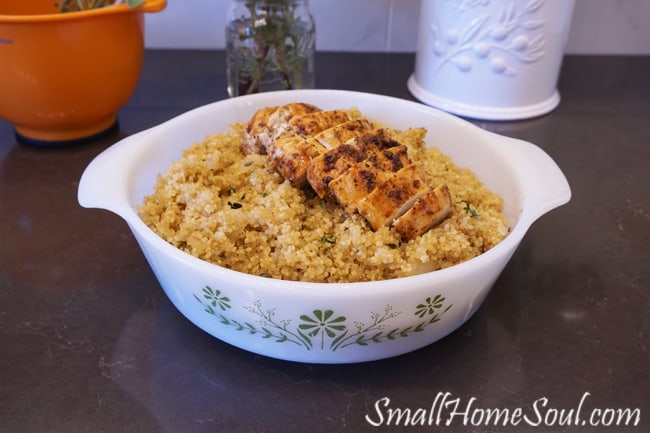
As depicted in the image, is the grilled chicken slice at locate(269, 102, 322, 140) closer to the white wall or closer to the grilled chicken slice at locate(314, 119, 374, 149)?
the grilled chicken slice at locate(314, 119, 374, 149)

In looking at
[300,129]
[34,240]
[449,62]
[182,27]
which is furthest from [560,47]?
[34,240]

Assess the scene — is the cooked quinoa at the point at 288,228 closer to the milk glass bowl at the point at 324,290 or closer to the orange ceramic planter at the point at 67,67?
the milk glass bowl at the point at 324,290

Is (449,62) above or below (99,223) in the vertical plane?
above

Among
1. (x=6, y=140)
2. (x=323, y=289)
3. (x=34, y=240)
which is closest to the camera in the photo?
(x=323, y=289)

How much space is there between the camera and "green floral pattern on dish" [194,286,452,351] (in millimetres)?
585

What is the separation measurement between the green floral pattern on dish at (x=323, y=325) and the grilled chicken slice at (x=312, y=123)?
0.29 meters

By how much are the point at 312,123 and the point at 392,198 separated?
0.20 m

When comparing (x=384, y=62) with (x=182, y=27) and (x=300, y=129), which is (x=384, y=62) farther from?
(x=300, y=129)

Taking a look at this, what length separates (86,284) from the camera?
828 mm

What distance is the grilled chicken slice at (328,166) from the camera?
71 cm

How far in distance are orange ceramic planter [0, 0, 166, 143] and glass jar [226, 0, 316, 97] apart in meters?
0.21

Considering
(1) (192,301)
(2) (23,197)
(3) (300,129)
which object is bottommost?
(2) (23,197)

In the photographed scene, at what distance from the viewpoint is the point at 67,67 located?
3.52 ft

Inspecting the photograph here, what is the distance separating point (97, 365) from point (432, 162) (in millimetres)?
542
